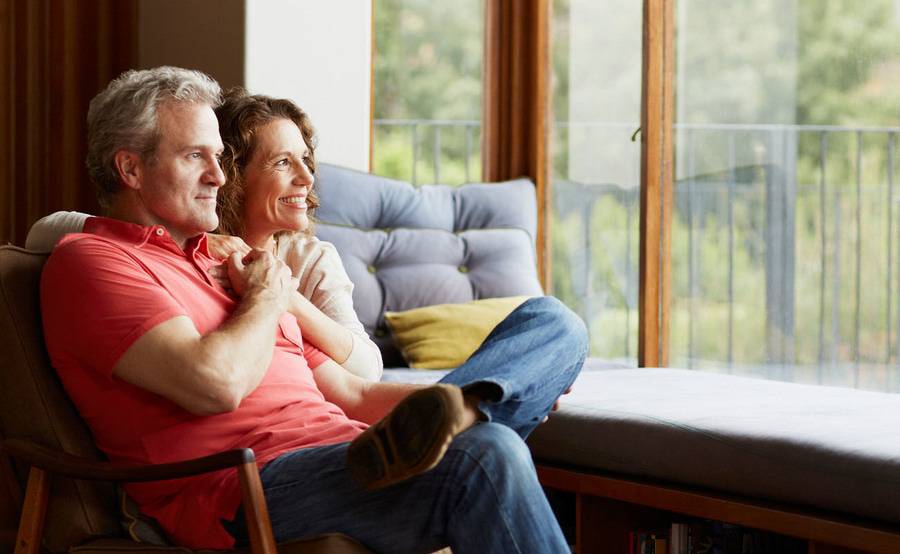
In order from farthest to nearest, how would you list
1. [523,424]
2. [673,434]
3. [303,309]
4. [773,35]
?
[773,35] < [673,434] < [303,309] < [523,424]

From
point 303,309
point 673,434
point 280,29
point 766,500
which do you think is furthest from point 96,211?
point 766,500

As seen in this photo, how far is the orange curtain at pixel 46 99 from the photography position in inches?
118

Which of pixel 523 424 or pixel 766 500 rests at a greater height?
pixel 523 424

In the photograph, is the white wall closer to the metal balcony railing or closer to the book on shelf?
the metal balcony railing

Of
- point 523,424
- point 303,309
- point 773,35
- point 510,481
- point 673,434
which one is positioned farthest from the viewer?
point 773,35

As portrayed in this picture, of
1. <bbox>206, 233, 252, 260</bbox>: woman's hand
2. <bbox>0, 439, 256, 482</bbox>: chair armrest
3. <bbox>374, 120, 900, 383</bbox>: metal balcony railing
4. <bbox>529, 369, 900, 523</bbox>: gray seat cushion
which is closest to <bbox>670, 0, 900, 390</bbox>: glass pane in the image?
<bbox>374, 120, 900, 383</bbox>: metal balcony railing

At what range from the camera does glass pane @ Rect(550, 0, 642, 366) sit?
3504 mm

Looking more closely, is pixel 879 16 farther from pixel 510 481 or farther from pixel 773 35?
pixel 510 481

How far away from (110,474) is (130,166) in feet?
1.88

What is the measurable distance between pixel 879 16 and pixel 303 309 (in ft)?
5.85

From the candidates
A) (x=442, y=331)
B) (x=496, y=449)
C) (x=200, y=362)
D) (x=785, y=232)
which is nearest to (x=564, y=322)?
(x=496, y=449)

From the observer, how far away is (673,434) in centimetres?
222

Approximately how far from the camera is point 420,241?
3207mm

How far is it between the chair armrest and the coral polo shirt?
8 cm
